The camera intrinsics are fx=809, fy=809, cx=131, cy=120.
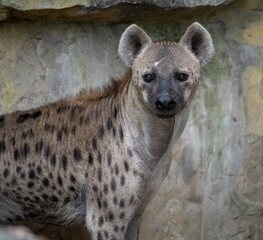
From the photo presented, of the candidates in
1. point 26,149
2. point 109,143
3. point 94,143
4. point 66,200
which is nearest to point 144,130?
point 109,143

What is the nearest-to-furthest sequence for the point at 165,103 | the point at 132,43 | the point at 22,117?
the point at 165,103
the point at 132,43
the point at 22,117

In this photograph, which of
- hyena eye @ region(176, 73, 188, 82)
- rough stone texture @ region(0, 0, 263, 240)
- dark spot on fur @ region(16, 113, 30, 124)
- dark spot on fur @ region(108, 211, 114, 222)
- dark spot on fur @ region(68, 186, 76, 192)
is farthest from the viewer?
rough stone texture @ region(0, 0, 263, 240)

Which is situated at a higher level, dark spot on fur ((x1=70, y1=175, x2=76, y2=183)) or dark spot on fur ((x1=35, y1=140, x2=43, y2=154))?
dark spot on fur ((x1=35, y1=140, x2=43, y2=154))

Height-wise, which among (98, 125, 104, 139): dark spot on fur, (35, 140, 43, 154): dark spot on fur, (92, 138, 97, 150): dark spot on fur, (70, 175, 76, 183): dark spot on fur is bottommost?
(70, 175, 76, 183): dark spot on fur

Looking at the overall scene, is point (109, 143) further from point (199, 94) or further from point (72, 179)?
point (199, 94)

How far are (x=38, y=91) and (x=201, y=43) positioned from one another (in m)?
1.41

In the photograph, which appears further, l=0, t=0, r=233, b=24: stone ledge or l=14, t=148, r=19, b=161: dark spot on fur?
l=0, t=0, r=233, b=24: stone ledge

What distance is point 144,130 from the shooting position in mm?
5180

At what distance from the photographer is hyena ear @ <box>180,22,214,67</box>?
5168 millimetres

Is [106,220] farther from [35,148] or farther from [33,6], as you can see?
[33,6]

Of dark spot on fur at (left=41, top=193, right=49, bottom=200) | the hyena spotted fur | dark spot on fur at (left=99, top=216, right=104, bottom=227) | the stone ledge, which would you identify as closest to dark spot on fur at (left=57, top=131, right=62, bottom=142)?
the hyena spotted fur

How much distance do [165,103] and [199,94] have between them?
4.73ft

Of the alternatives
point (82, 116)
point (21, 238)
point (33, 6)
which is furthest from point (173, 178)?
point (21, 238)

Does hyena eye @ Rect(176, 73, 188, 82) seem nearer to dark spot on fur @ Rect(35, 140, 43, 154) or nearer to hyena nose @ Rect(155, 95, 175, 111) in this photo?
hyena nose @ Rect(155, 95, 175, 111)
